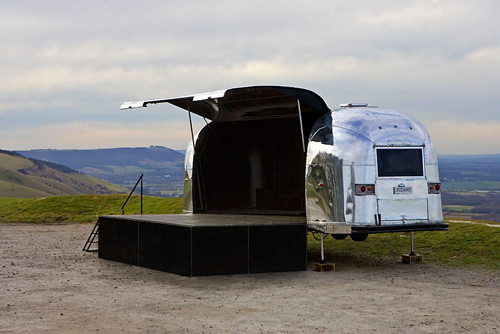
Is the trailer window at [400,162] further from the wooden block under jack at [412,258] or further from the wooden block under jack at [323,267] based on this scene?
the wooden block under jack at [412,258]

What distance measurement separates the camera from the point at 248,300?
34.1 ft

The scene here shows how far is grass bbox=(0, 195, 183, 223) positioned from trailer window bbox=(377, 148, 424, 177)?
48.2 ft

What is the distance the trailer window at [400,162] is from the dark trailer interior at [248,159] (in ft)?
12.9

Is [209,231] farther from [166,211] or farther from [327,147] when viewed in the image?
[166,211]

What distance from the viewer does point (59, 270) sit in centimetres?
1370

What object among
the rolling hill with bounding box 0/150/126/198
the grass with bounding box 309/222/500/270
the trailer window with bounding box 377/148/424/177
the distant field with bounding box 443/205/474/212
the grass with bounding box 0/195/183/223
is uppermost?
the rolling hill with bounding box 0/150/126/198

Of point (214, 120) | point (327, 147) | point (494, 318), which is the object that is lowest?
point (494, 318)

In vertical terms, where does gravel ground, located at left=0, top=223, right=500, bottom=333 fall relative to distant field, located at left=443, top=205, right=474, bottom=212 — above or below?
below

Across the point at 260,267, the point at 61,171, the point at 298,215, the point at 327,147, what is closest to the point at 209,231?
the point at 260,267

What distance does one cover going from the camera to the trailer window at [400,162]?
13203 mm

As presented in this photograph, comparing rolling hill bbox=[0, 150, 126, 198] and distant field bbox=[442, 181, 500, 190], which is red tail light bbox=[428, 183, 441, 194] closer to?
distant field bbox=[442, 181, 500, 190]

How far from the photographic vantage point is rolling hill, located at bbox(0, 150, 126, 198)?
124 metres

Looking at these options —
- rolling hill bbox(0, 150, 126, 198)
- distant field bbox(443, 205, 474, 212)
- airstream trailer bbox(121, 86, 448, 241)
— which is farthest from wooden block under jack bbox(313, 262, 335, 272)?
rolling hill bbox(0, 150, 126, 198)

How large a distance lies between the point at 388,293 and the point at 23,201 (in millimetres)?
26373
